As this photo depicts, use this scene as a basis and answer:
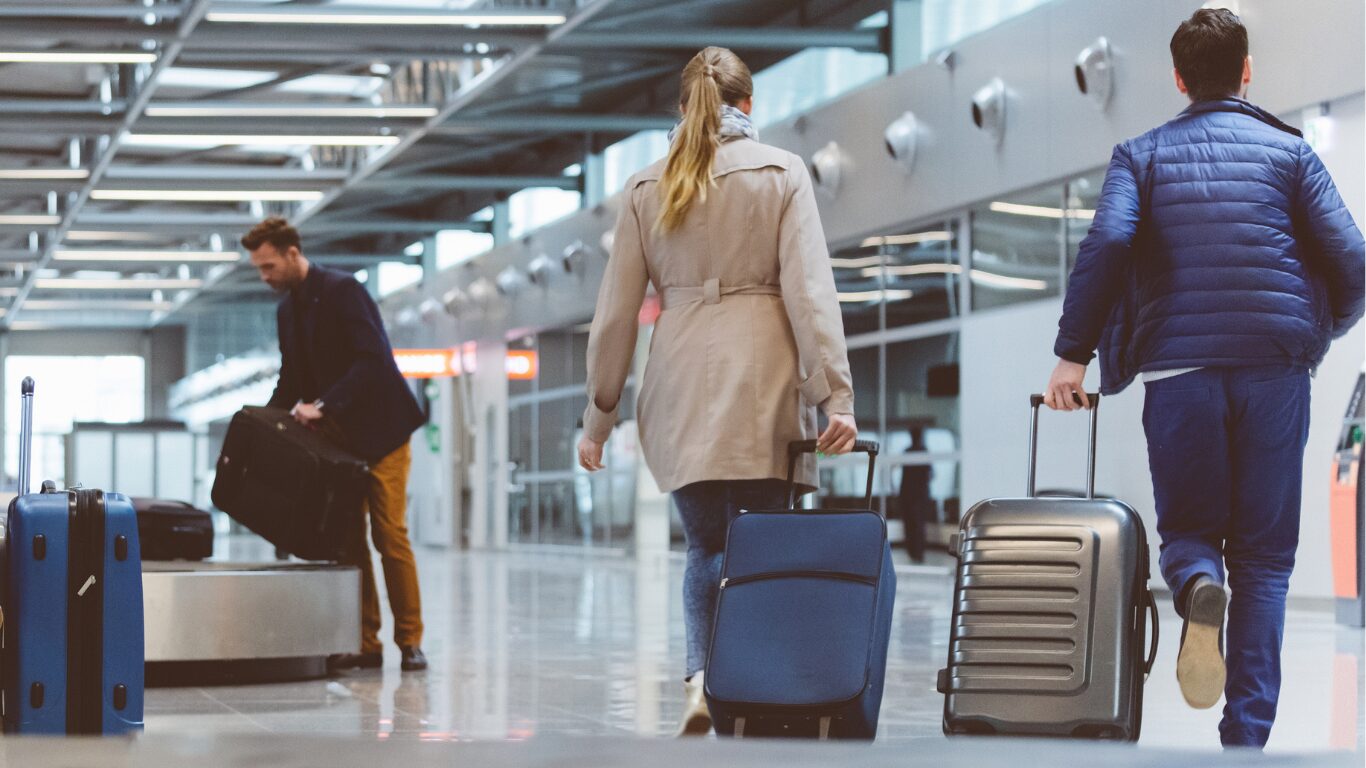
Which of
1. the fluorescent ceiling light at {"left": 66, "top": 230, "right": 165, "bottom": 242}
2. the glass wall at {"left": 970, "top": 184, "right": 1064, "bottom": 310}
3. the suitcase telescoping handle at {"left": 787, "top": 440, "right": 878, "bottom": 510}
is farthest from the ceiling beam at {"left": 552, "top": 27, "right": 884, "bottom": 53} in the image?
the fluorescent ceiling light at {"left": 66, "top": 230, "right": 165, "bottom": 242}

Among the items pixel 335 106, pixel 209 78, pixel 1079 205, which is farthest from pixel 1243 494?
pixel 209 78

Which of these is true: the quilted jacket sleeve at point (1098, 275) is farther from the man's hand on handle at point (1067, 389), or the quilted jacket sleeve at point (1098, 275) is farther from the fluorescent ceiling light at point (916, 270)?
the fluorescent ceiling light at point (916, 270)

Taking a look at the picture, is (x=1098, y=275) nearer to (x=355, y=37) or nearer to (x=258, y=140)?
(x=355, y=37)

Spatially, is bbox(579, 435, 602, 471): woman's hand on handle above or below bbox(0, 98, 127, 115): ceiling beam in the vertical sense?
below

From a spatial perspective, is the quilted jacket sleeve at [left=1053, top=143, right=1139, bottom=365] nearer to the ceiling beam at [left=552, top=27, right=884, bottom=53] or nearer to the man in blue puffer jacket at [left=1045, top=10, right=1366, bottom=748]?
the man in blue puffer jacket at [left=1045, top=10, right=1366, bottom=748]

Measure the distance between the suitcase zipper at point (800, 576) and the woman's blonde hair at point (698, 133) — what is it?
85 cm

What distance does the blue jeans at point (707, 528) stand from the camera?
13.4ft

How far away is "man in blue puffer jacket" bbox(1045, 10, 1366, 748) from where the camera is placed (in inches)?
145

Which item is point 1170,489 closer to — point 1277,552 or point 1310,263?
point 1277,552

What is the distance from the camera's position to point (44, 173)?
22469 millimetres

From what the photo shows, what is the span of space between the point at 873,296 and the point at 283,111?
6606mm

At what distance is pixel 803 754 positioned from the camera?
1033mm

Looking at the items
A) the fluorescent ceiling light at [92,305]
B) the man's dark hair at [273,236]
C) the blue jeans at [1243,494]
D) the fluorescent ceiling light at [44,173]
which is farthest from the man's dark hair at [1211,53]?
the fluorescent ceiling light at [92,305]

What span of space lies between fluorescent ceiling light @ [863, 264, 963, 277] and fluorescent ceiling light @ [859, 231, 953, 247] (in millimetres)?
206
